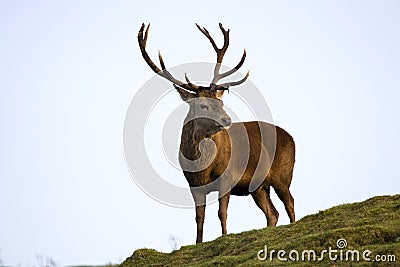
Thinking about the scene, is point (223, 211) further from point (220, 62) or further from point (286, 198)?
point (220, 62)

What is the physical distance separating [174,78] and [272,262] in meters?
5.37

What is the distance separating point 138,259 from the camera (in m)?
13.2

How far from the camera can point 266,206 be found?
52.7 ft

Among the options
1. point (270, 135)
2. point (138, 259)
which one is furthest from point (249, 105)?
point (138, 259)

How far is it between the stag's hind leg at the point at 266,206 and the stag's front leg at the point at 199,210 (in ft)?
7.06

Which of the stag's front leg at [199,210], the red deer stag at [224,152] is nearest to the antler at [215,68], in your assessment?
the red deer stag at [224,152]

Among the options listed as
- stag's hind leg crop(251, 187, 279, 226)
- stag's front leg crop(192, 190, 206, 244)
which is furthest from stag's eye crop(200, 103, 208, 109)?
stag's hind leg crop(251, 187, 279, 226)

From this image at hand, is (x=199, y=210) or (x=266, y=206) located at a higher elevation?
(x=266, y=206)

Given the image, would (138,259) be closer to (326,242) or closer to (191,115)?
(191,115)

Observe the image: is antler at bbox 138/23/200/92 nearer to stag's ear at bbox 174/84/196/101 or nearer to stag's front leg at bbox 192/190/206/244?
stag's ear at bbox 174/84/196/101

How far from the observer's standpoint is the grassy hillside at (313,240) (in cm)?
1023

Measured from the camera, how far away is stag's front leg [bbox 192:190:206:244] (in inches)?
549

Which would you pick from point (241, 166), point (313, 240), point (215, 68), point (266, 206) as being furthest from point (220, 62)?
point (313, 240)

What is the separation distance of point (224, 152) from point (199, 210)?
1228 millimetres
